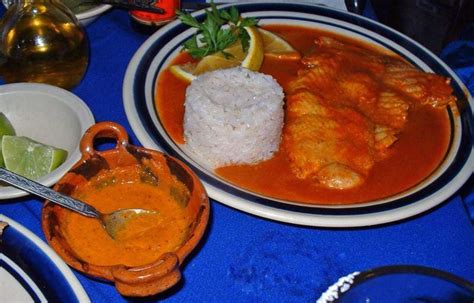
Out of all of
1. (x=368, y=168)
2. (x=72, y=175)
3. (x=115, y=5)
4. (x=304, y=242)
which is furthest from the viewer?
(x=115, y=5)

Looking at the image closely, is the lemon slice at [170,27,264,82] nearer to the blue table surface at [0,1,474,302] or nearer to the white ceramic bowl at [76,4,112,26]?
the white ceramic bowl at [76,4,112,26]

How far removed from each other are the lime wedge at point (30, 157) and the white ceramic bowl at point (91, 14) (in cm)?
59

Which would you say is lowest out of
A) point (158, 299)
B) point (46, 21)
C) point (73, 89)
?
point (158, 299)

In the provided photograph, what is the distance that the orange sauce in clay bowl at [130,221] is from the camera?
1005mm

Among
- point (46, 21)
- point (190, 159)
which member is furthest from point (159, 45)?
point (190, 159)

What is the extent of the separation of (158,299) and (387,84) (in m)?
1.04

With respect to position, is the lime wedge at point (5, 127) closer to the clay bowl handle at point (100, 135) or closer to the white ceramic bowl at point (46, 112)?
the white ceramic bowl at point (46, 112)

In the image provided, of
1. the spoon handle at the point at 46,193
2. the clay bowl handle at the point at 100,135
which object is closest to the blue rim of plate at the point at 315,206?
the clay bowl handle at the point at 100,135

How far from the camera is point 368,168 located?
4.99ft

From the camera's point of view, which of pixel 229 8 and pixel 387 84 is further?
pixel 229 8

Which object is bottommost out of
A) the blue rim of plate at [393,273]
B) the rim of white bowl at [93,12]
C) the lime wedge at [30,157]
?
the lime wedge at [30,157]

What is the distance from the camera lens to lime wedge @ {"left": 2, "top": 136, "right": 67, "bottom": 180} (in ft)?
4.37

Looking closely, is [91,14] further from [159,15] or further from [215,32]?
[215,32]

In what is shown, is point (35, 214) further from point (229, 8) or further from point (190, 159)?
point (229, 8)
